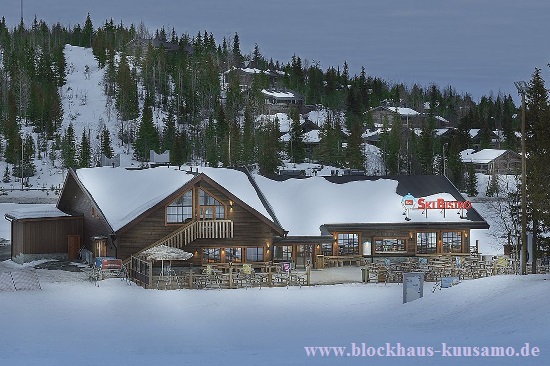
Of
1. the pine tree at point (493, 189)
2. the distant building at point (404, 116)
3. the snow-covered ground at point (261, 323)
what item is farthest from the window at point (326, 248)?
the distant building at point (404, 116)

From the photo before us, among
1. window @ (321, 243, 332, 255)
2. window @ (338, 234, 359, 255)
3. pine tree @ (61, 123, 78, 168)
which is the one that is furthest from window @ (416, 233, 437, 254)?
pine tree @ (61, 123, 78, 168)

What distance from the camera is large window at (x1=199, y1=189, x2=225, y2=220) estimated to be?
36.0 metres

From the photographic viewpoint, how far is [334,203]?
41906 mm

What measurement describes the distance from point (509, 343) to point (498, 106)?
465 ft

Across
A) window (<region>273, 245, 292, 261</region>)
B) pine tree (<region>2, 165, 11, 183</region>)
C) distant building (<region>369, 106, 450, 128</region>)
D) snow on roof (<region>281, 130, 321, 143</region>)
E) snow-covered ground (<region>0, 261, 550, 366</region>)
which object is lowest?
snow-covered ground (<region>0, 261, 550, 366</region>)

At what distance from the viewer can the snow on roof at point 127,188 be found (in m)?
35.5

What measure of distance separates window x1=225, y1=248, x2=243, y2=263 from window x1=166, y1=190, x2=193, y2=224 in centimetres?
252

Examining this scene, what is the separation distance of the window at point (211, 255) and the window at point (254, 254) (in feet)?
4.74

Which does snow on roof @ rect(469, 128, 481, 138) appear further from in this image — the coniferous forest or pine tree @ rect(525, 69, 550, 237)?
pine tree @ rect(525, 69, 550, 237)

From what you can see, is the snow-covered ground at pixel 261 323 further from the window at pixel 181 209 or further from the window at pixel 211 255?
the window at pixel 211 255

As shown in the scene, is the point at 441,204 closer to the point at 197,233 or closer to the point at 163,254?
the point at 197,233

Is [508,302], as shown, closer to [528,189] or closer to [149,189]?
[528,189]

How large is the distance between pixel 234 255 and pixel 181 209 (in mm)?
3421

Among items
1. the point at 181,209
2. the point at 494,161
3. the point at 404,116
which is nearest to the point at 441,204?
the point at 181,209
